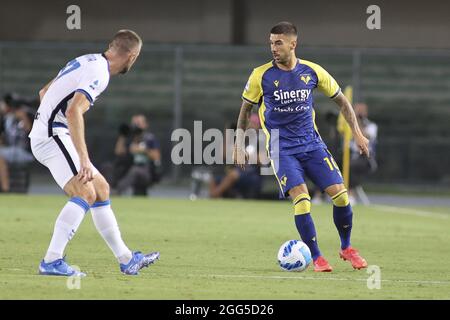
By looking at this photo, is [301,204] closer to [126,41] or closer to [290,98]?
[290,98]

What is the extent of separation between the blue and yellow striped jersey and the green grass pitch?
1.23 meters

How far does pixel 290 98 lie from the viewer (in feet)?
37.9

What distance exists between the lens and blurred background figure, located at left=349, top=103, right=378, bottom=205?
2312 cm

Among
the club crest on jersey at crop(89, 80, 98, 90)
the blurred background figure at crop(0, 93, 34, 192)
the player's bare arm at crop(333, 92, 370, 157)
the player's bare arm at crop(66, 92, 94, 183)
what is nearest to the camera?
the player's bare arm at crop(66, 92, 94, 183)

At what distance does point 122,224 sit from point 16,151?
747 cm

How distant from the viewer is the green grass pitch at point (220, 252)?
31.0 ft

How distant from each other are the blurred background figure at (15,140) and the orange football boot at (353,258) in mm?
12213

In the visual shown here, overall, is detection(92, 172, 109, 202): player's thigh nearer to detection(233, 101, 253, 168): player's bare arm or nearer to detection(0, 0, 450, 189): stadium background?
detection(233, 101, 253, 168): player's bare arm

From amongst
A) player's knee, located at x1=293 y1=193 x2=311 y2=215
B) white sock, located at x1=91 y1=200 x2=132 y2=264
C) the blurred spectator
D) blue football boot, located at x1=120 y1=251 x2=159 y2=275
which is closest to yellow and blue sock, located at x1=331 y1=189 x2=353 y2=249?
player's knee, located at x1=293 y1=193 x2=311 y2=215

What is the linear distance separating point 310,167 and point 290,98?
27.7 inches

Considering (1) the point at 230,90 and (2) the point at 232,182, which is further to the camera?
(1) the point at 230,90

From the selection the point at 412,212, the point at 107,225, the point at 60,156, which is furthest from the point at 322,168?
the point at 412,212

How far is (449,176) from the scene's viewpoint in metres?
25.1

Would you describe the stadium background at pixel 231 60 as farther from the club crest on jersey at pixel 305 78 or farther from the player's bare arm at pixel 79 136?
the player's bare arm at pixel 79 136
